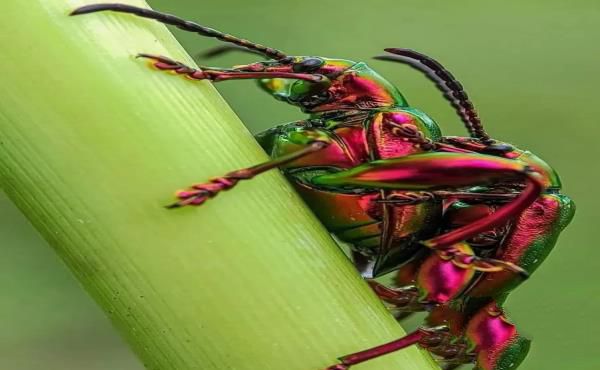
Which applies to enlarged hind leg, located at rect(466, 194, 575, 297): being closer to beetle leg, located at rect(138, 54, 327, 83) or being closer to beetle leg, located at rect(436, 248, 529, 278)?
beetle leg, located at rect(436, 248, 529, 278)

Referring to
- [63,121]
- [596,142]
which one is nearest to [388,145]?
[63,121]

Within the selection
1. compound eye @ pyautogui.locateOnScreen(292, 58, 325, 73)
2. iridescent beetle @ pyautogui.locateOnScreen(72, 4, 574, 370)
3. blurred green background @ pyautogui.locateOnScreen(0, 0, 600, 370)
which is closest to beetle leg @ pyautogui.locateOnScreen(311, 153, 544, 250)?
iridescent beetle @ pyautogui.locateOnScreen(72, 4, 574, 370)

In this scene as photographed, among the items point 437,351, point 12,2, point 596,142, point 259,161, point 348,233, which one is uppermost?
point 12,2

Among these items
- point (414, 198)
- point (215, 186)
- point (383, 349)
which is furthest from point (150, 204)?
point (414, 198)

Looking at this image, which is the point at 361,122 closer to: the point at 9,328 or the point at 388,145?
the point at 388,145

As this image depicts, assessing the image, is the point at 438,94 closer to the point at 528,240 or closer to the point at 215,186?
the point at 528,240

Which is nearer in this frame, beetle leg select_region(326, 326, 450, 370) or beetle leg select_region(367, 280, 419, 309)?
beetle leg select_region(326, 326, 450, 370)
